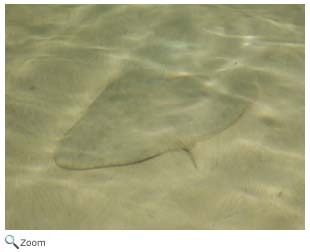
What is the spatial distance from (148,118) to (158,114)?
0.08 metres

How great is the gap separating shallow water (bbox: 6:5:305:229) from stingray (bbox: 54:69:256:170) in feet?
0.04

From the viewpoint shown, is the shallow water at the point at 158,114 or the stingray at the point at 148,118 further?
the stingray at the point at 148,118

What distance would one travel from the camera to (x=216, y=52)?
3080 mm

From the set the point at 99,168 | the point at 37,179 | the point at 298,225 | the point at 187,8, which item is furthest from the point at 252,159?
the point at 187,8

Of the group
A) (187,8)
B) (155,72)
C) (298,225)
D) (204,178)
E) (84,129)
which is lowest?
(298,225)

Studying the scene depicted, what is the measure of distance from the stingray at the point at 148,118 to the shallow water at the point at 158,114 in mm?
14

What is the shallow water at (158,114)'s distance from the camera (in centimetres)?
208

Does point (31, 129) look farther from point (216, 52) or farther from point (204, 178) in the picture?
point (216, 52)

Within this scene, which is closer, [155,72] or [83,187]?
[83,187]

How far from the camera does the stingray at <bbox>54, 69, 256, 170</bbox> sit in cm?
234

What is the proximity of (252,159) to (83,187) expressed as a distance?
1102 mm
